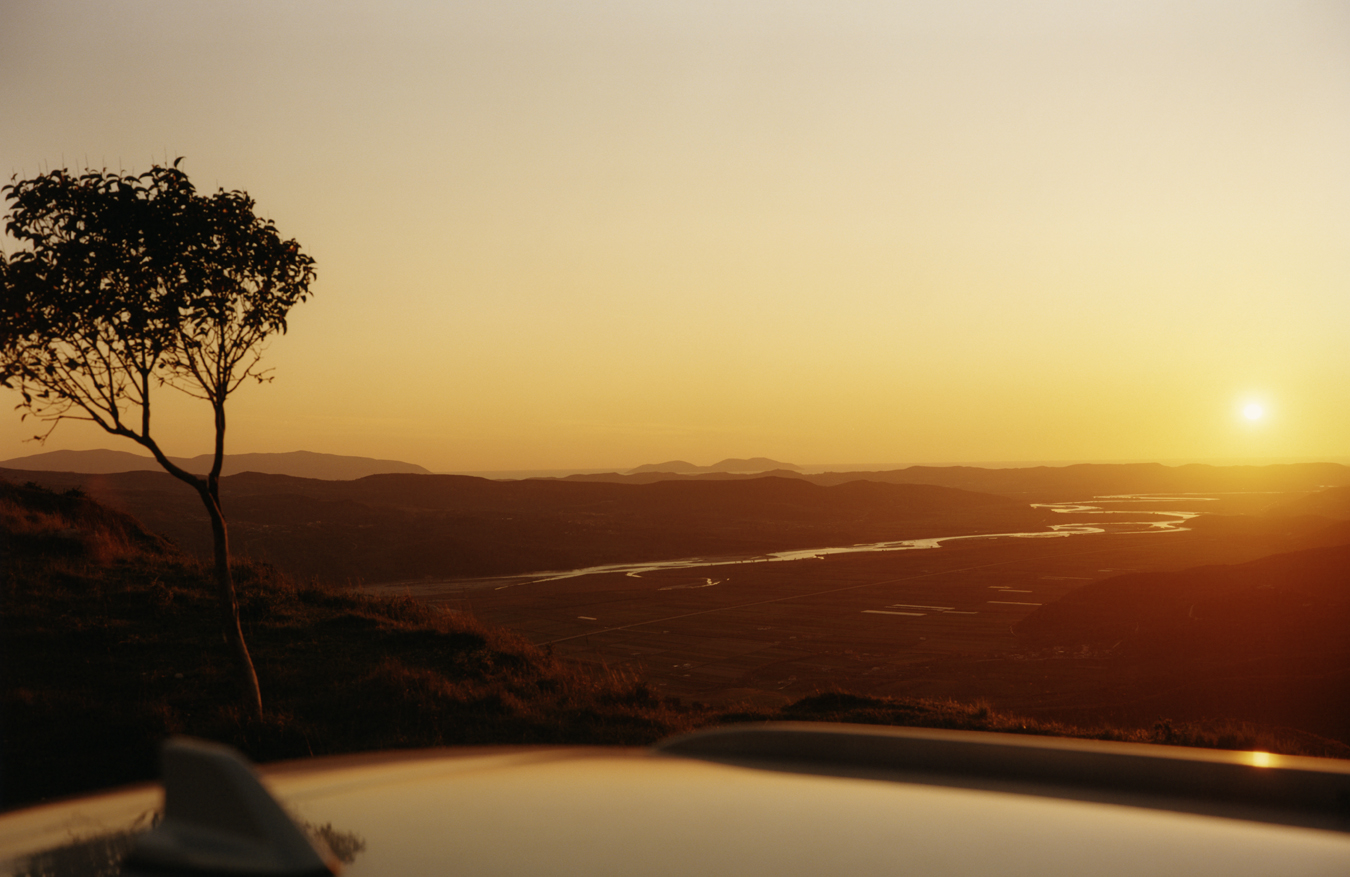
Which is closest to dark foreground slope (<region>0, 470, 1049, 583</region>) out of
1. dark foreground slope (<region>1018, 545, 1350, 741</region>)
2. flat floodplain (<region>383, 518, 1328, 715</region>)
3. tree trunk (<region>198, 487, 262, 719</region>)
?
flat floodplain (<region>383, 518, 1328, 715</region>)

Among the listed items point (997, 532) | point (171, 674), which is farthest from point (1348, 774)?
point (997, 532)

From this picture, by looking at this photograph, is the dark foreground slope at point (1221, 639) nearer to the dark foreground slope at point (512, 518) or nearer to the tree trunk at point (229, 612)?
the tree trunk at point (229, 612)

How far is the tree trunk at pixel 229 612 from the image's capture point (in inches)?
376

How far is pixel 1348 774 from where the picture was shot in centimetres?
176

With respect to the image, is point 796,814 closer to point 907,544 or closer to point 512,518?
point 512,518

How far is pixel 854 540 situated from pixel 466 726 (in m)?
131

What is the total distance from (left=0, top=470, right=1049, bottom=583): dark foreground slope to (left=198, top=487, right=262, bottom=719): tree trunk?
46.4 metres

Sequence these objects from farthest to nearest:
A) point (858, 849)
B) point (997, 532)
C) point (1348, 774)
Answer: point (997, 532)
point (1348, 774)
point (858, 849)

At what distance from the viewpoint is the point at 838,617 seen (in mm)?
65812

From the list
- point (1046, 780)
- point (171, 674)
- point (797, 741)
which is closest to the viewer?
point (1046, 780)

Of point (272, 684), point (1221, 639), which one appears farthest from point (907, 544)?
point (272, 684)

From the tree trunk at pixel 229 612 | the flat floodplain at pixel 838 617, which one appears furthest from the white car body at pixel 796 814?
the flat floodplain at pixel 838 617

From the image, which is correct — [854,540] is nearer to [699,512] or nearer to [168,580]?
[699,512]

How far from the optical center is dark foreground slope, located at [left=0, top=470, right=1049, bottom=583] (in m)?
87.4
